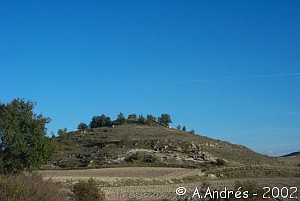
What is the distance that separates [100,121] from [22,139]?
119803 mm

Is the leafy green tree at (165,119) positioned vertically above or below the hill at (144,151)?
above

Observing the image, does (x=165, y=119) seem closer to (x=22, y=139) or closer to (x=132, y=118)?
(x=132, y=118)

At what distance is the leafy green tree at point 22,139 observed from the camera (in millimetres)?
40844

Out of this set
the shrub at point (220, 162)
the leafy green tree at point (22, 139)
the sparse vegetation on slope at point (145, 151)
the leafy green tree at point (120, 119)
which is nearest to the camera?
the leafy green tree at point (22, 139)

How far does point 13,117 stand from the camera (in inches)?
1650

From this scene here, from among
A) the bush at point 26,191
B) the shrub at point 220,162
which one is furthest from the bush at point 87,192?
→ the shrub at point 220,162

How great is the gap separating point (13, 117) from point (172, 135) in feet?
276

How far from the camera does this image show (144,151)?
336 feet

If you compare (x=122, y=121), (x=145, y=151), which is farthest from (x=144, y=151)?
(x=122, y=121)

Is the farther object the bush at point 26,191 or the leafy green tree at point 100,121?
the leafy green tree at point 100,121

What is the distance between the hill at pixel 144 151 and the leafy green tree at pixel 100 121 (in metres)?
28.1

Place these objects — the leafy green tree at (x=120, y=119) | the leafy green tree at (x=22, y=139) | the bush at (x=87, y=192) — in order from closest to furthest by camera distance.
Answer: the bush at (x=87, y=192), the leafy green tree at (x=22, y=139), the leafy green tree at (x=120, y=119)

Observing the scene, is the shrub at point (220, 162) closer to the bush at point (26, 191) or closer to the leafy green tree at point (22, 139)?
the leafy green tree at point (22, 139)

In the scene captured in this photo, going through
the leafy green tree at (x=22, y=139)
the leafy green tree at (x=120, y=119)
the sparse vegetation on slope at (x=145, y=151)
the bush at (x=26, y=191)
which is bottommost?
the bush at (x=26, y=191)
